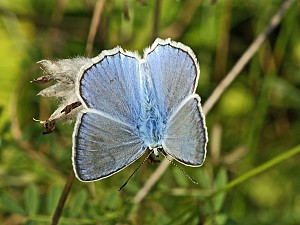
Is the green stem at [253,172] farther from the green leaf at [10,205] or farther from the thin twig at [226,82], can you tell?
the green leaf at [10,205]

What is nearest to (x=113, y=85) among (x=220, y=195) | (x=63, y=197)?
(x=63, y=197)

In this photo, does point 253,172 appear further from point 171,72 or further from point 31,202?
point 31,202

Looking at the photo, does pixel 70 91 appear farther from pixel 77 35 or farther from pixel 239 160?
pixel 77 35

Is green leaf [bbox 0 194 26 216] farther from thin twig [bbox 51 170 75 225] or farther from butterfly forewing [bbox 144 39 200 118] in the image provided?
butterfly forewing [bbox 144 39 200 118]

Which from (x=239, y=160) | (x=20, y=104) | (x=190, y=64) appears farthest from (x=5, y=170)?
(x=190, y=64)

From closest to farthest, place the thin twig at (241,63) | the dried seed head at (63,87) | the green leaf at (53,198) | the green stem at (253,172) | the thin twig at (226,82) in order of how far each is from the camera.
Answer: the dried seed head at (63,87)
the green stem at (253,172)
the green leaf at (53,198)
the thin twig at (226,82)
the thin twig at (241,63)

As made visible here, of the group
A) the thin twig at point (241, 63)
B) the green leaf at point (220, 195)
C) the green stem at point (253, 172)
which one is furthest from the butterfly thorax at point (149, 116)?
the thin twig at point (241, 63)

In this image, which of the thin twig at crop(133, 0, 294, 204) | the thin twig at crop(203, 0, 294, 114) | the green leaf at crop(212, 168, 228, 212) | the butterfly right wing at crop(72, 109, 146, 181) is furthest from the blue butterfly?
the thin twig at crop(203, 0, 294, 114)
